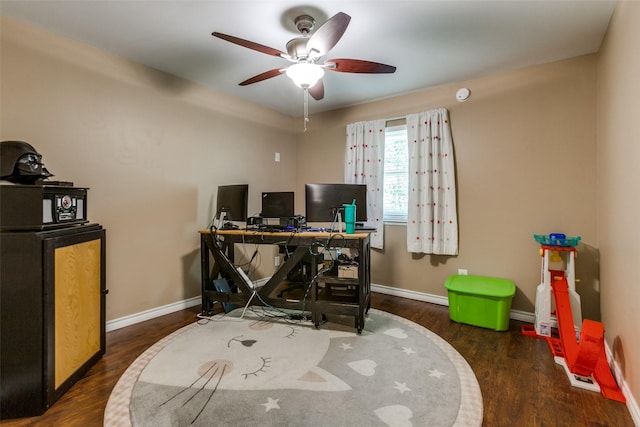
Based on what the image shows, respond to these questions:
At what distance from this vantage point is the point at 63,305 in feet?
5.74

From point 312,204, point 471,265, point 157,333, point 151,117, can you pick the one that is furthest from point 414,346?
point 151,117

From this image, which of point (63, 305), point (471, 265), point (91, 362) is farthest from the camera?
point (471, 265)

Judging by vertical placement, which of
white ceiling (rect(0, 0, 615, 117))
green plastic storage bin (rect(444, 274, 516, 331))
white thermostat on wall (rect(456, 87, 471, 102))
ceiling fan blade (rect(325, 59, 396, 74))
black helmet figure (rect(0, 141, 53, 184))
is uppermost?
white ceiling (rect(0, 0, 615, 117))

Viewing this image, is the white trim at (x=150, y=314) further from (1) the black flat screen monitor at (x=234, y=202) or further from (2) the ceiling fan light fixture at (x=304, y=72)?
(2) the ceiling fan light fixture at (x=304, y=72)

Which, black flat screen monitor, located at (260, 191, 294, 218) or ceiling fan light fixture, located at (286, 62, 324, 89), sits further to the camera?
black flat screen monitor, located at (260, 191, 294, 218)

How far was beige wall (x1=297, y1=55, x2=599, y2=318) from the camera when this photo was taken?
8.52 ft

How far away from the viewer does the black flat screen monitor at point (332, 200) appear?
2.88 m

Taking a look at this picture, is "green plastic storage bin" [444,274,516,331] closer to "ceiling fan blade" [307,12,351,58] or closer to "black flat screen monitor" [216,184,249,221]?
"black flat screen monitor" [216,184,249,221]

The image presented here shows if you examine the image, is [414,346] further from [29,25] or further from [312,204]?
[29,25]

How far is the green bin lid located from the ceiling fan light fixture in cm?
226

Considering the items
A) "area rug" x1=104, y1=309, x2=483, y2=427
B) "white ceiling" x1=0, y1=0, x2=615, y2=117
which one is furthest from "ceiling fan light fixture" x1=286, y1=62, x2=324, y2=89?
"area rug" x1=104, y1=309, x2=483, y2=427

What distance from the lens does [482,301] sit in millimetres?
2662

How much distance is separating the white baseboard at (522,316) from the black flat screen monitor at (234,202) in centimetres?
201

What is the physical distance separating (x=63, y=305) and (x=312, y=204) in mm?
1988
